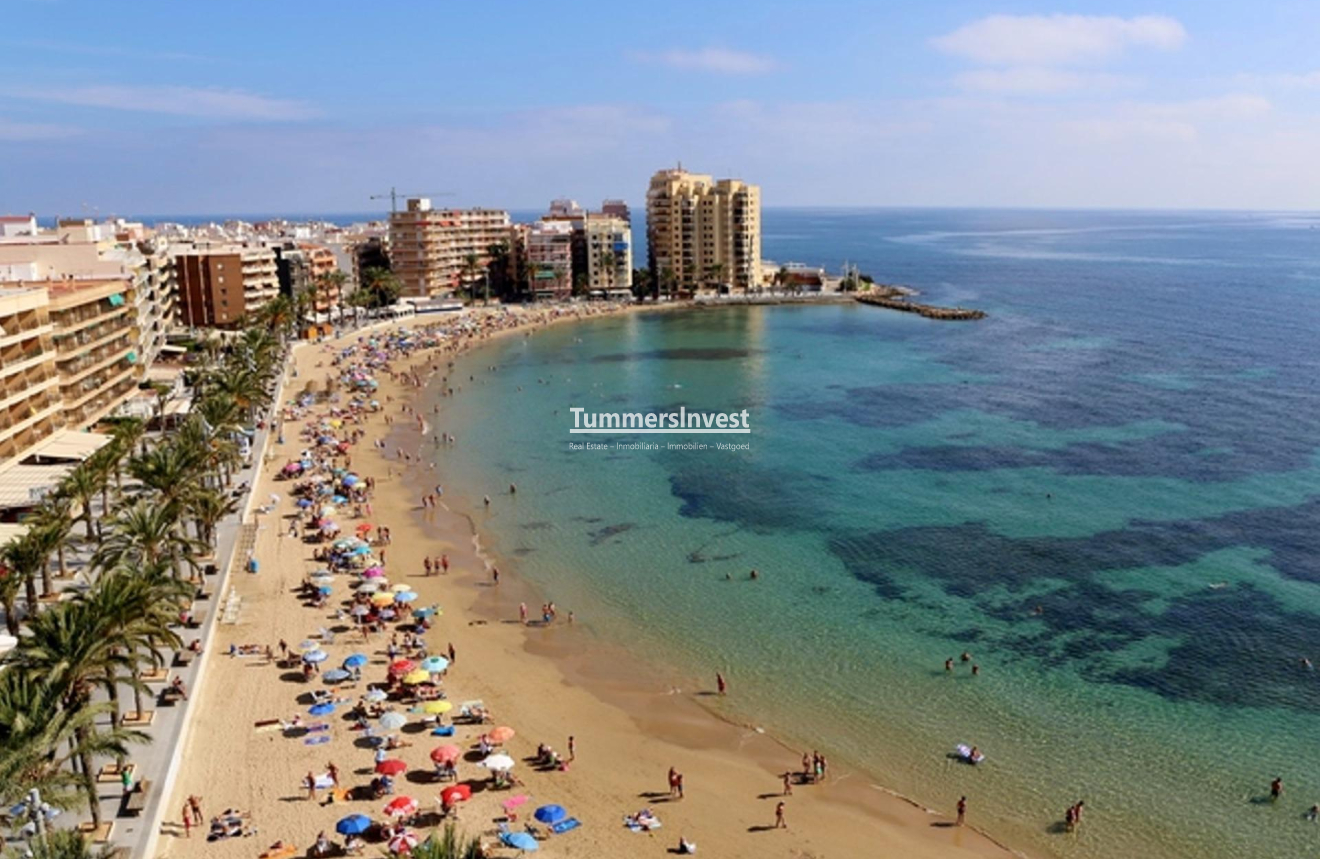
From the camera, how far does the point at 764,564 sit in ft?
143

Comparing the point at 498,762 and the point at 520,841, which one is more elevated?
the point at 498,762

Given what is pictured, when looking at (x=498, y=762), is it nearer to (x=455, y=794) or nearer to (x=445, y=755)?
(x=445, y=755)

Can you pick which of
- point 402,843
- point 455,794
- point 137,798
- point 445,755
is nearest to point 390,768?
point 445,755

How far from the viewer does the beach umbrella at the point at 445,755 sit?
88.9 feet

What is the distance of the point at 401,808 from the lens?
24.7 metres

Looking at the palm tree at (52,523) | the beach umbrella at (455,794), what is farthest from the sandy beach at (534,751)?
the palm tree at (52,523)

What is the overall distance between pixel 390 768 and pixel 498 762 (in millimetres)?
3047

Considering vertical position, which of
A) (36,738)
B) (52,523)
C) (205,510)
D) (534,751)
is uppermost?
(52,523)

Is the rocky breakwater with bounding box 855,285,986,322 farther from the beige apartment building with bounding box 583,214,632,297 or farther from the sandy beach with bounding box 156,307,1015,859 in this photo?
the sandy beach with bounding box 156,307,1015,859

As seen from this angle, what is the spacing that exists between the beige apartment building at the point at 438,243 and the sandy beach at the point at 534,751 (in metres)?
100

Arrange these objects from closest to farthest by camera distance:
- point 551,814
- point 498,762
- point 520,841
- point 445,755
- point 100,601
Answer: point 100,601, point 520,841, point 551,814, point 498,762, point 445,755

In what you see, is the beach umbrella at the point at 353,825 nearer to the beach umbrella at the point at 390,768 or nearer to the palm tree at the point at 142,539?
the beach umbrella at the point at 390,768

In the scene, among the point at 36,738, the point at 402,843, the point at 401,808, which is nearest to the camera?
the point at 36,738

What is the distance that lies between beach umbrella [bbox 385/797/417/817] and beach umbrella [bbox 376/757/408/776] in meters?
1.75
